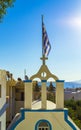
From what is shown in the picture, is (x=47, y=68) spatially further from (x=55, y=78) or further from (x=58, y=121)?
(x=58, y=121)

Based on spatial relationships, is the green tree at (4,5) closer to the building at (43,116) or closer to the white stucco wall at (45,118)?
the building at (43,116)

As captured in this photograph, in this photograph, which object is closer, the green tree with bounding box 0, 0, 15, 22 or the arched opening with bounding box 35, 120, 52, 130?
the green tree with bounding box 0, 0, 15, 22

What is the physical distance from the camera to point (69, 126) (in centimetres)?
1814

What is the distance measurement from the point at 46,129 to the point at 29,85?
2.90 m

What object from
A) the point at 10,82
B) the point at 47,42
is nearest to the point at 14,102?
the point at 10,82

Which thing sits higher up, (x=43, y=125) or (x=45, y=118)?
(x=45, y=118)

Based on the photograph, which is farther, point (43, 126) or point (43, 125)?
point (43, 125)

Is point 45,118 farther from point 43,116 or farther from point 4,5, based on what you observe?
point 4,5

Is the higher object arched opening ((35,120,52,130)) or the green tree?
the green tree

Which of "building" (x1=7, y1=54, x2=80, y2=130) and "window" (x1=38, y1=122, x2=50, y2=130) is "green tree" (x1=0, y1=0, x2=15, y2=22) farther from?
"window" (x1=38, y1=122, x2=50, y2=130)

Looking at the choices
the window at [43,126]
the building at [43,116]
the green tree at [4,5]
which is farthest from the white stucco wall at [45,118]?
the green tree at [4,5]

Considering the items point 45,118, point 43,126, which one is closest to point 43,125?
point 43,126

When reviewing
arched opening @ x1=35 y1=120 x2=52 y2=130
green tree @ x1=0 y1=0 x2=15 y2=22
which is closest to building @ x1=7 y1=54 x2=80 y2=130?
arched opening @ x1=35 y1=120 x2=52 y2=130

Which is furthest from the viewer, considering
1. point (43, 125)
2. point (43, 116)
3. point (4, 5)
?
point (43, 125)
